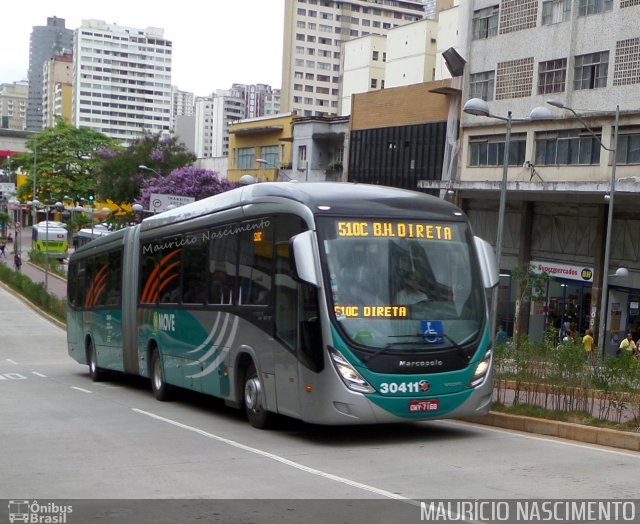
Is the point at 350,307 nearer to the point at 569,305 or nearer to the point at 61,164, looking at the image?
the point at 569,305

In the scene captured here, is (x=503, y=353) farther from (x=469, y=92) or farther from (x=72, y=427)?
(x=469, y=92)

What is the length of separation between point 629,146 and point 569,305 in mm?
7459

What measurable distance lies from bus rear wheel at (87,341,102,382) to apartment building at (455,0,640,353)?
678 inches

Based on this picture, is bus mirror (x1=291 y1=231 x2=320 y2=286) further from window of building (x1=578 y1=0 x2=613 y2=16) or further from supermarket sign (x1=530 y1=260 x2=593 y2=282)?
window of building (x1=578 y1=0 x2=613 y2=16)

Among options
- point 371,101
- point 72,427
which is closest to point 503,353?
point 72,427

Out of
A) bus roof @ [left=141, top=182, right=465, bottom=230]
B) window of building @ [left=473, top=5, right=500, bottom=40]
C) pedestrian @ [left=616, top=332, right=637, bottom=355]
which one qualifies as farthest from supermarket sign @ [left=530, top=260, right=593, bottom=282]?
bus roof @ [left=141, top=182, right=465, bottom=230]

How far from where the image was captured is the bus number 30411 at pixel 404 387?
41.8ft

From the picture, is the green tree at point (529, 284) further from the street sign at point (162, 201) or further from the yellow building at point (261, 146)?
the yellow building at point (261, 146)

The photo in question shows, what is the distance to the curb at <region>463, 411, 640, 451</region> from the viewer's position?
42.2 feet

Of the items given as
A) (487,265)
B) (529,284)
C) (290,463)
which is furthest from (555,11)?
(290,463)

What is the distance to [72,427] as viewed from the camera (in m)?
15.6

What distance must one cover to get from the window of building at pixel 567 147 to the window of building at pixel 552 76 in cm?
174

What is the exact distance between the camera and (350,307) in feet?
42.0
